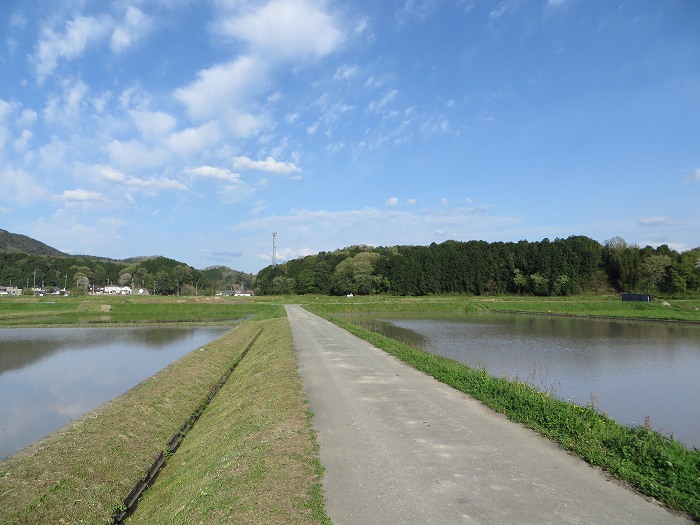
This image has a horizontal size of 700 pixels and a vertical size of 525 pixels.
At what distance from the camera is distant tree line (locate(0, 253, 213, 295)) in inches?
5930

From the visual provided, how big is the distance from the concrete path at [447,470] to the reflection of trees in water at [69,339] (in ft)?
65.3

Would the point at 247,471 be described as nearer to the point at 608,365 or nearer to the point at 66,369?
the point at 66,369

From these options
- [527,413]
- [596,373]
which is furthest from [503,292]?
[527,413]

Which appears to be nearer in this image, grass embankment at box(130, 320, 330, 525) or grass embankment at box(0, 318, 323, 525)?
grass embankment at box(130, 320, 330, 525)

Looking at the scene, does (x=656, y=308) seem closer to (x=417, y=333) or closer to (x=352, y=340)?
(x=417, y=333)

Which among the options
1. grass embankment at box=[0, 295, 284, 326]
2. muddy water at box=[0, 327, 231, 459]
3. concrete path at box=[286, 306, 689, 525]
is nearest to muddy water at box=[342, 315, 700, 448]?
concrete path at box=[286, 306, 689, 525]

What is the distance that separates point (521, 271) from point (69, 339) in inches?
3655

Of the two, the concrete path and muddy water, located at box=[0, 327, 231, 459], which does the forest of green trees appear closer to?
muddy water, located at box=[0, 327, 231, 459]

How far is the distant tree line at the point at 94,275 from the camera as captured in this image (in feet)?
494

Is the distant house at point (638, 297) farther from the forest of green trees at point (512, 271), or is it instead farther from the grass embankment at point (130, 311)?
the grass embankment at point (130, 311)

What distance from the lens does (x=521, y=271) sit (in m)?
103

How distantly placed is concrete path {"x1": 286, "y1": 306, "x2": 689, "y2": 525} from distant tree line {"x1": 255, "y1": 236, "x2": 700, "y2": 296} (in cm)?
9574

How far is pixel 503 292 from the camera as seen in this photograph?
343ft

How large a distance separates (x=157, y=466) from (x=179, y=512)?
391 cm
